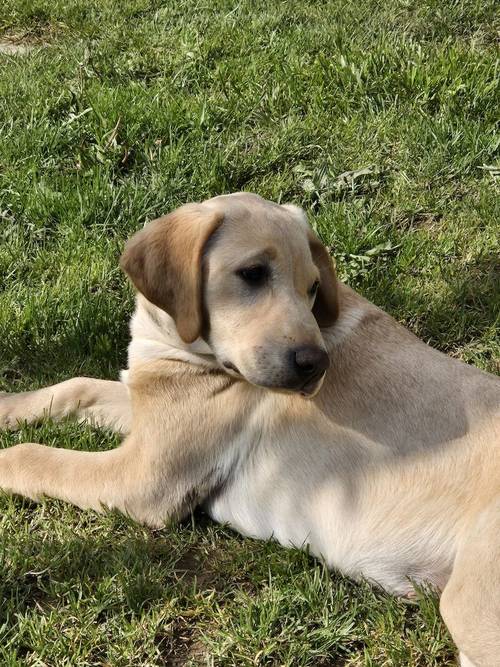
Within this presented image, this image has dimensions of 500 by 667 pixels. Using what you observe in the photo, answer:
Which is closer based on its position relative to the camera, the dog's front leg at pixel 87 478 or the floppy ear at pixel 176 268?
the floppy ear at pixel 176 268

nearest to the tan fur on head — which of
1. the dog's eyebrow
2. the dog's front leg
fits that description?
the dog's eyebrow

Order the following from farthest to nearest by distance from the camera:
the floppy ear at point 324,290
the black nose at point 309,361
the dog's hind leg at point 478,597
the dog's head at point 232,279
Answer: the floppy ear at point 324,290 < the dog's head at point 232,279 < the black nose at point 309,361 < the dog's hind leg at point 478,597

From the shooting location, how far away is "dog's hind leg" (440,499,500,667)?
2.81 meters

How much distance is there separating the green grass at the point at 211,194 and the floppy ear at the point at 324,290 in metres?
0.93

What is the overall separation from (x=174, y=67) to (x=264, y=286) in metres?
3.67

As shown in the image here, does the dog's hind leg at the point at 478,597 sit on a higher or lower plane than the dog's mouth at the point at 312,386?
lower

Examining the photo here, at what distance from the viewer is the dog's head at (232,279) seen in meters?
3.20

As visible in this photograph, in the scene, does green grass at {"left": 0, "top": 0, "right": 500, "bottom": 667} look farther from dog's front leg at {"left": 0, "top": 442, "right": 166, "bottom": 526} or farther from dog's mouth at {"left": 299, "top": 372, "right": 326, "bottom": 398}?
dog's mouth at {"left": 299, "top": 372, "right": 326, "bottom": 398}

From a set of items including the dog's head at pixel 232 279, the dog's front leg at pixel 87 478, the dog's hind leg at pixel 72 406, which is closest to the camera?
the dog's head at pixel 232 279

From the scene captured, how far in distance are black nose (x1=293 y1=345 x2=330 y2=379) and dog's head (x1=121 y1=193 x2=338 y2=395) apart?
0.05 metres

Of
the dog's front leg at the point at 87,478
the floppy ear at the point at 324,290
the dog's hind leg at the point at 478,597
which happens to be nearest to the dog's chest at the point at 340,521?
the dog's hind leg at the point at 478,597

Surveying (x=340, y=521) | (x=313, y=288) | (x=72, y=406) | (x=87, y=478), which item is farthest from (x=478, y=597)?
(x=72, y=406)

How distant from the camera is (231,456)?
137 inches

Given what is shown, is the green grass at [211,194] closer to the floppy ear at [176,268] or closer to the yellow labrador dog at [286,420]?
the yellow labrador dog at [286,420]
